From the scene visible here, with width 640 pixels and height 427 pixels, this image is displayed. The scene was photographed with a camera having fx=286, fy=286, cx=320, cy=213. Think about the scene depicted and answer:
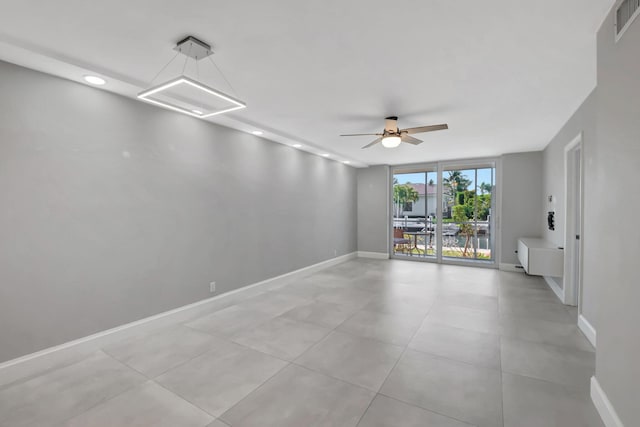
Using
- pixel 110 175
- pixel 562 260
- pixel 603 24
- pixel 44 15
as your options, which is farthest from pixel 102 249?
pixel 562 260

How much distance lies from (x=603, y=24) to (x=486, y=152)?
4.90 m

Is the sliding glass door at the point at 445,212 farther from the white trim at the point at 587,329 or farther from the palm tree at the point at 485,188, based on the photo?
the white trim at the point at 587,329

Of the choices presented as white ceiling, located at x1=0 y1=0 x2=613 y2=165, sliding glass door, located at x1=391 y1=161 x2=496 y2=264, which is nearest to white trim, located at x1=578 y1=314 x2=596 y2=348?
white ceiling, located at x1=0 y1=0 x2=613 y2=165

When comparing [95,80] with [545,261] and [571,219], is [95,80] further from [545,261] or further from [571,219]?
[545,261]

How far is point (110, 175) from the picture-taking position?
3.12 metres

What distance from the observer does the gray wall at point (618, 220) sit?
5.28 feet

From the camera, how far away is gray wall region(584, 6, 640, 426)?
161cm

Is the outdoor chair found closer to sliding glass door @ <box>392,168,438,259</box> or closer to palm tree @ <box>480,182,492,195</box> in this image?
sliding glass door @ <box>392,168,438,259</box>

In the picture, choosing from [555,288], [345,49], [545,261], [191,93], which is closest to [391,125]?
[345,49]

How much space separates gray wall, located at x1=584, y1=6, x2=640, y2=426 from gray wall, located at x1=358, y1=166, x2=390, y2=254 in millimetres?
6100

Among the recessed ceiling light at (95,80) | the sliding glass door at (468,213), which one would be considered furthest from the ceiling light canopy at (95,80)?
the sliding glass door at (468,213)

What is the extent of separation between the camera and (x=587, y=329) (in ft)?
10.7

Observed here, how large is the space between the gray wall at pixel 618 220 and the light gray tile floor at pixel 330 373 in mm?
480

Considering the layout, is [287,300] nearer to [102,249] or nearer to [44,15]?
[102,249]
